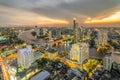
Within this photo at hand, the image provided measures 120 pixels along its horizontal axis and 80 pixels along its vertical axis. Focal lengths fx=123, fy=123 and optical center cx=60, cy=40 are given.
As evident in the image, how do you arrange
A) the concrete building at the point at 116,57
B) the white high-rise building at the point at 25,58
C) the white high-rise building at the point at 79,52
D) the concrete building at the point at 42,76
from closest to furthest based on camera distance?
the concrete building at the point at 42,76
the white high-rise building at the point at 25,58
the white high-rise building at the point at 79,52
the concrete building at the point at 116,57

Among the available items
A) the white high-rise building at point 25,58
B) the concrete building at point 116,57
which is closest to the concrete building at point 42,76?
the white high-rise building at point 25,58

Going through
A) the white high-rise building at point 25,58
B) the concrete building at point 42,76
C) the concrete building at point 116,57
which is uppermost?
the white high-rise building at point 25,58

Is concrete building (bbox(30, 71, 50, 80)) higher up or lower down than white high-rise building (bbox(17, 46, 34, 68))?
lower down

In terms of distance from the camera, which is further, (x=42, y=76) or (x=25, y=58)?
(x=25, y=58)

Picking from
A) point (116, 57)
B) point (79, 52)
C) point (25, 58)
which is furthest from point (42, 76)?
point (116, 57)

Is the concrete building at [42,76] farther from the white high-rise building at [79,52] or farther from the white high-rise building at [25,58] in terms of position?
the white high-rise building at [79,52]

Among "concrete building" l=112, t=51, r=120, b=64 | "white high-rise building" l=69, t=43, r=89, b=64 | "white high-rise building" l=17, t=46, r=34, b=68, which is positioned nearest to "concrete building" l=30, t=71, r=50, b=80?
"white high-rise building" l=17, t=46, r=34, b=68

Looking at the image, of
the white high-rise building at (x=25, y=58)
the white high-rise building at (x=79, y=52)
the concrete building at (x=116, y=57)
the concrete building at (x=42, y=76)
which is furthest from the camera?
the concrete building at (x=116, y=57)

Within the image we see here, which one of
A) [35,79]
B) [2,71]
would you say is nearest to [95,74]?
[35,79]

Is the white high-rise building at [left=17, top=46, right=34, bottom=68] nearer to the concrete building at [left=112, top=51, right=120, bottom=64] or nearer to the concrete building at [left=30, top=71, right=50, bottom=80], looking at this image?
the concrete building at [left=30, top=71, right=50, bottom=80]

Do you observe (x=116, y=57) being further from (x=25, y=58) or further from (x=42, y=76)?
(x=25, y=58)

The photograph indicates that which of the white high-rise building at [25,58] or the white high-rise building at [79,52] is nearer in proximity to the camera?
the white high-rise building at [25,58]

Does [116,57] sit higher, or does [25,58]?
[25,58]
